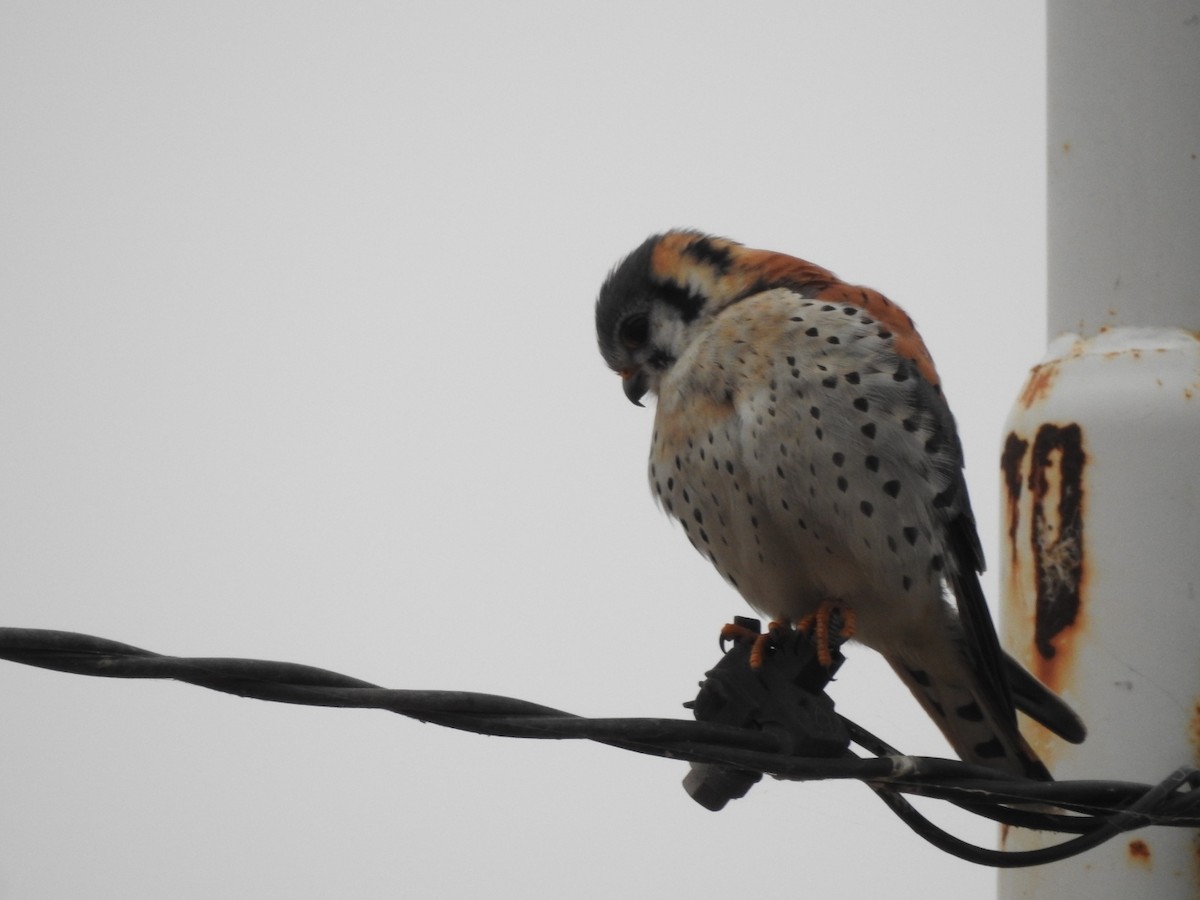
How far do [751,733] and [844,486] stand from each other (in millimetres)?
1225

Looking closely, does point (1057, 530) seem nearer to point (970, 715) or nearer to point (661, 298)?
point (970, 715)

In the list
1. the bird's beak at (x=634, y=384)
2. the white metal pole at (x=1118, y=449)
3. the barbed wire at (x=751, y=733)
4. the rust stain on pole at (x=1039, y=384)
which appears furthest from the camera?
the bird's beak at (x=634, y=384)

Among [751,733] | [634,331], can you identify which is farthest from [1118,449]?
[751,733]

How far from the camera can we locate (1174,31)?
394 cm

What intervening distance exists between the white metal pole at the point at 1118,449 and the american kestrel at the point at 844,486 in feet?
0.68

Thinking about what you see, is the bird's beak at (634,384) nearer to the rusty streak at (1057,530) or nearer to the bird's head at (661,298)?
the bird's head at (661,298)

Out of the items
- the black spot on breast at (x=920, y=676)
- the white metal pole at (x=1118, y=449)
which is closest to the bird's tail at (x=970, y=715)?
the black spot on breast at (x=920, y=676)

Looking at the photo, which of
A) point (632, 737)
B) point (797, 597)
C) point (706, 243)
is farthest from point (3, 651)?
point (706, 243)

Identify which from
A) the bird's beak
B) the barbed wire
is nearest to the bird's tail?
the barbed wire

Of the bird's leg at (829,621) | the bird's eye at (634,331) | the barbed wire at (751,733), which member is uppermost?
the bird's eye at (634,331)

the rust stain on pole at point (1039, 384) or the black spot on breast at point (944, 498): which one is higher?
the rust stain on pole at point (1039, 384)

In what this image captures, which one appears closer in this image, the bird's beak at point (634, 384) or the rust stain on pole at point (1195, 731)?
the rust stain on pole at point (1195, 731)

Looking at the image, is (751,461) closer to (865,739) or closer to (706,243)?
(865,739)

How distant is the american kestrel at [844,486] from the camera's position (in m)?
3.57
